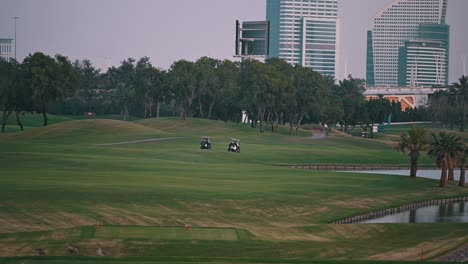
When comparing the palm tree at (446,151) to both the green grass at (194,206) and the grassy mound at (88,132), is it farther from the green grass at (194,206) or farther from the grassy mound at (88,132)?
the grassy mound at (88,132)

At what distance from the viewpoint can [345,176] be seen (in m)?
105

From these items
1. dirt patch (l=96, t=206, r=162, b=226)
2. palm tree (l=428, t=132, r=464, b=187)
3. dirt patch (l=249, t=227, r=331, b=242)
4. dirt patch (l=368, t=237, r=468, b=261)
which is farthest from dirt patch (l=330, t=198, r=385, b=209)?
dirt patch (l=368, t=237, r=468, b=261)

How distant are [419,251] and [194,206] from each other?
21.6m

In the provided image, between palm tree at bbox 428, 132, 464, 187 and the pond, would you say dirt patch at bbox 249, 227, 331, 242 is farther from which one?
palm tree at bbox 428, 132, 464, 187

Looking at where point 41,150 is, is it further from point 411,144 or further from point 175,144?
point 411,144

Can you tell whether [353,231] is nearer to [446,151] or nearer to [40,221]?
[40,221]

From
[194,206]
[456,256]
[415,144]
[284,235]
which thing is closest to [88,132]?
[415,144]

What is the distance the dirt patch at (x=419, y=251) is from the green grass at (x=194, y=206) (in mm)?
98

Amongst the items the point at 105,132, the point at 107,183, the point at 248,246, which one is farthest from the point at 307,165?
the point at 248,246

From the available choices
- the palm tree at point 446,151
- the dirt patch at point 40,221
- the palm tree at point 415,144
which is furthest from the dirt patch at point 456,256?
the palm tree at point 415,144

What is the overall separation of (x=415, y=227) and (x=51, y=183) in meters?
27.9

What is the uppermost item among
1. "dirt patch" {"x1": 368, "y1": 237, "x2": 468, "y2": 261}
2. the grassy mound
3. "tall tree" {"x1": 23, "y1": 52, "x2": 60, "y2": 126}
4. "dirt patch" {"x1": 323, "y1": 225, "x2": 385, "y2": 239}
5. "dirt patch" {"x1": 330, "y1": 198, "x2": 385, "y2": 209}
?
"tall tree" {"x1": 23, "y1": 52, "x2": 60, "y2": 126}

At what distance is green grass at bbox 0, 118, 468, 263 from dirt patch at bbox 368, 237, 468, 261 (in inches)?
3.9

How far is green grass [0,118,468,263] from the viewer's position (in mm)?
49781
